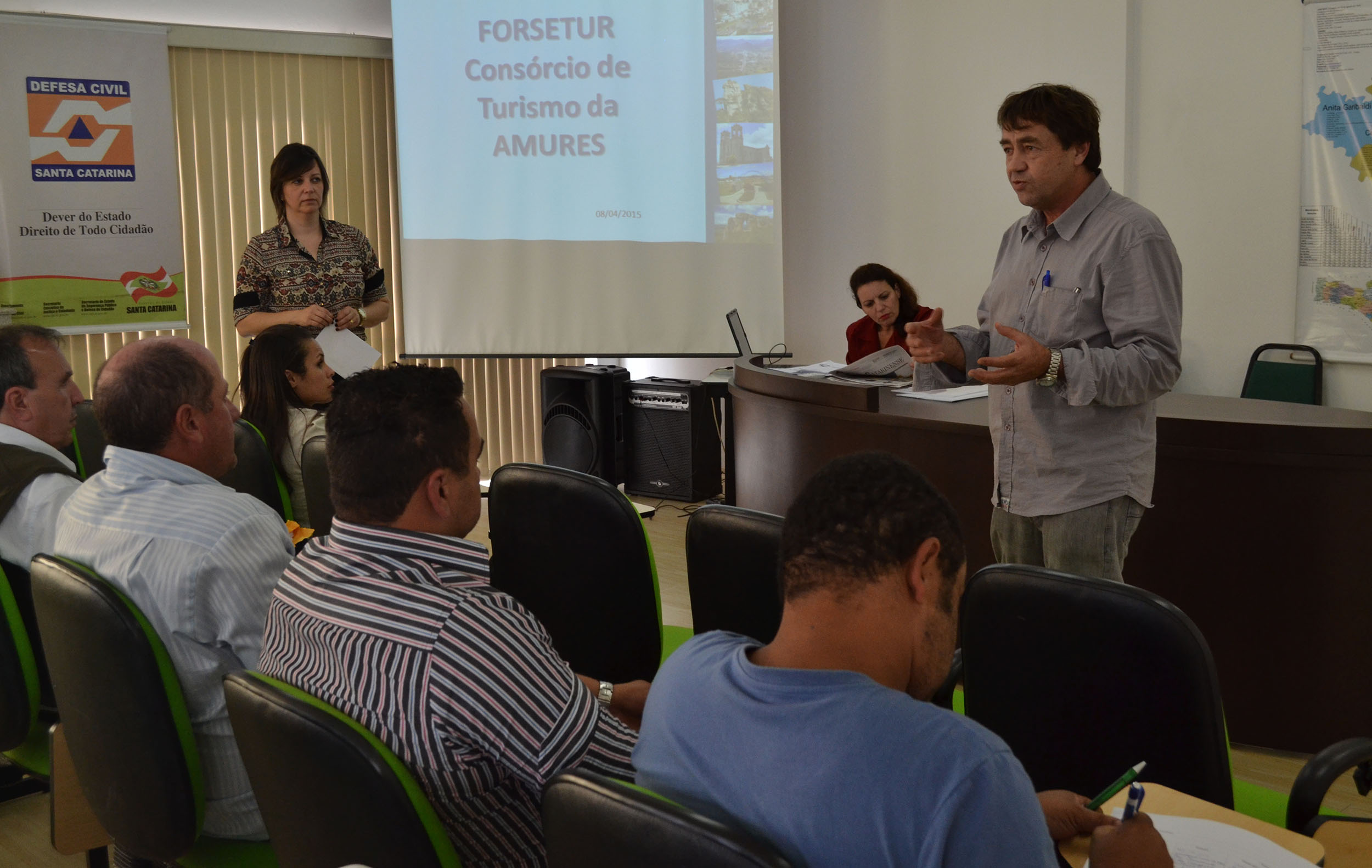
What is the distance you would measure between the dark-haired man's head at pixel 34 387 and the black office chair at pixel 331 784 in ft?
5.24

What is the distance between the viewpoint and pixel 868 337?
16.1 ft

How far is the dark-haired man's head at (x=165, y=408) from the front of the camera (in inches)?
72.7

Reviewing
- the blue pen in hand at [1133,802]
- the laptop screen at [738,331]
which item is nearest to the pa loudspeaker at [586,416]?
the laptop screen at [738,331]

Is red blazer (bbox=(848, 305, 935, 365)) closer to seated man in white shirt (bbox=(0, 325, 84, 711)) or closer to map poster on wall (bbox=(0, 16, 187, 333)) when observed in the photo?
seated man in white shirt (bbox=(0, 325, 84, 711))

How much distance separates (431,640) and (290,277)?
3.12 metres

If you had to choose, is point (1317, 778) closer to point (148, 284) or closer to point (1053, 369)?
point (1053, 369)

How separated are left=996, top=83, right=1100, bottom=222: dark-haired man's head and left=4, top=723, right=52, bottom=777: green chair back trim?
2185 millimetres

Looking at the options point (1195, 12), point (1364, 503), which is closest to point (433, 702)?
point (1364, 503)

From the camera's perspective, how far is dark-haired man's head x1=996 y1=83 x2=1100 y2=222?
2.11 metres

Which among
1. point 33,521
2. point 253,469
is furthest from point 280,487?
point 33,521

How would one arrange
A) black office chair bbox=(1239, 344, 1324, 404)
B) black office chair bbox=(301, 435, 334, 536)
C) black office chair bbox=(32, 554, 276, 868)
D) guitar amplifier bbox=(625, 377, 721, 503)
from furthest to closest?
1. guitar amplifier bbox=(625, 377, 721, 503)
2. black office chair bbox=(1239, 344, 1324, 404)
3. black office chair bbox=(301, 435, 334, 536)
4. black office chair bbox=(32, 554, 276, 868)

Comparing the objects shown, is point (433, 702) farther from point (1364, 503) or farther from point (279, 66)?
point (279, 66)

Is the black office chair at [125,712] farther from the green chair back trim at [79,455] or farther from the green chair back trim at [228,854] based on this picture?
the green chair back trim at [79,455]

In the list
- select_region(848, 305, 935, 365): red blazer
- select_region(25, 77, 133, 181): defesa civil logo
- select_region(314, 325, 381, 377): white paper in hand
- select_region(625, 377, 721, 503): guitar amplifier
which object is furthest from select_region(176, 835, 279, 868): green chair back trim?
select_region(25, 77, 133, 181): defesa civil logo
